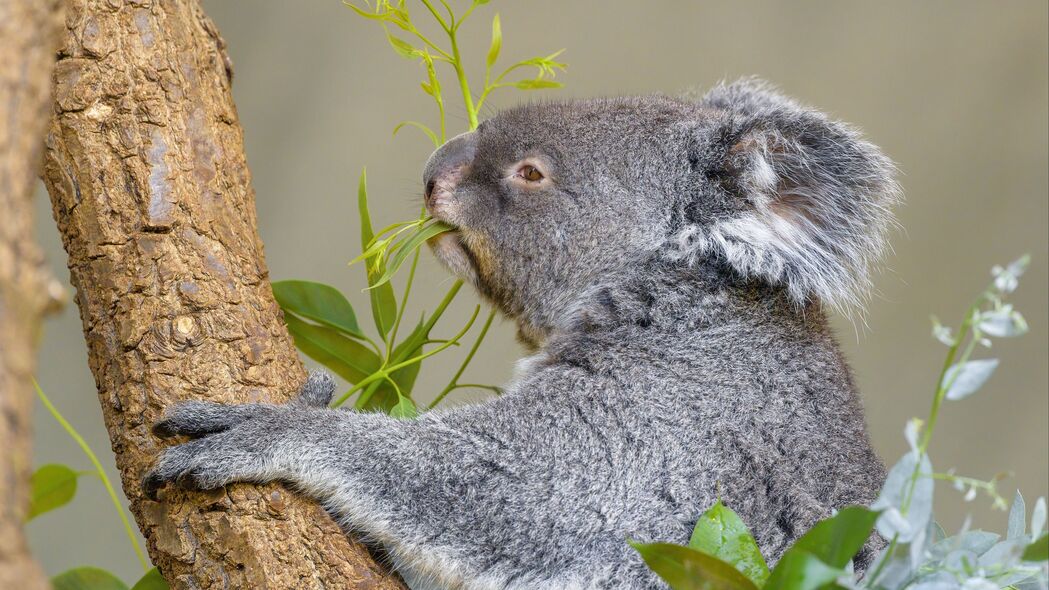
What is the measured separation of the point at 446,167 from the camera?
2088 millimetres

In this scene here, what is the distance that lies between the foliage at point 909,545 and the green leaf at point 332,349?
1.08 m

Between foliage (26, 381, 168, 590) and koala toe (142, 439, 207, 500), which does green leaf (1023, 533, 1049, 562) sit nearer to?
koala toe (142, 439, 207, 500)

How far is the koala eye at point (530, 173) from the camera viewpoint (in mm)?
2102

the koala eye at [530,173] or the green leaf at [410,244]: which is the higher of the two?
the koala eye at [530,173]

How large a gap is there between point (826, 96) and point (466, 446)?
9.46 feet

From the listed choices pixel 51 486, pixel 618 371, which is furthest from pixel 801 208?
pixel 51 486

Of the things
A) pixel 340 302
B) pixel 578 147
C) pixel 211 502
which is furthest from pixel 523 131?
pixel 211 502

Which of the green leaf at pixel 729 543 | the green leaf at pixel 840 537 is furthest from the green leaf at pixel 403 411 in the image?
the green leaf at pixel 840 537

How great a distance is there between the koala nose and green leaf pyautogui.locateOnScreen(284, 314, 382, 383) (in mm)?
362

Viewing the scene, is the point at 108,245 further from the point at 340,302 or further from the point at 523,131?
the point at 523,131

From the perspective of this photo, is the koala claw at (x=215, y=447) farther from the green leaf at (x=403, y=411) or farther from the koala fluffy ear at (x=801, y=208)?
the koala fluffy ear at (x=801, y=208)

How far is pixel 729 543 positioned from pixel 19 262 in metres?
0.92

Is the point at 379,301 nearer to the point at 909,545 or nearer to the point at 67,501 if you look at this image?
the point at 67,501

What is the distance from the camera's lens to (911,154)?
13.1 feet
